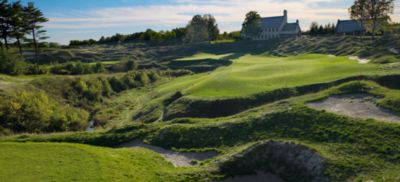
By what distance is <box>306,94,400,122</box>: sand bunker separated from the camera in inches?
881

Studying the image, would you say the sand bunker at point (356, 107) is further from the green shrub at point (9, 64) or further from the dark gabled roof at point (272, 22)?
the dark gabled roof at point (272, 22)

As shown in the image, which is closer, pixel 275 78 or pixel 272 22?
pixel 275 78

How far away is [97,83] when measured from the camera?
5334 cm

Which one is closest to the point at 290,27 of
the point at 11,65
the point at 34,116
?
the point at 11,65

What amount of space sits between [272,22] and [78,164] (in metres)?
111

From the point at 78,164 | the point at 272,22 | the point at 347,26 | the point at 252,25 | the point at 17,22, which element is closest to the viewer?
the point at 78,164

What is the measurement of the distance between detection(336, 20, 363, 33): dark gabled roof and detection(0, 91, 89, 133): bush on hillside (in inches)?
3524

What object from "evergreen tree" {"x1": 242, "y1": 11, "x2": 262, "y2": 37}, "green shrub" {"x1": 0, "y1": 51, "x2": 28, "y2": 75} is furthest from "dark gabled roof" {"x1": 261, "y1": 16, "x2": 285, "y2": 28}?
"green shrub" {"x1": 0, "y1": 51, "x2": 28, "y2": 75}

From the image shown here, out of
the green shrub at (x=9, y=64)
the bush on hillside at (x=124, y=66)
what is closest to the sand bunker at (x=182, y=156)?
the green shrub at (x=9, y=64)

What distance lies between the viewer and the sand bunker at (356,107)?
22.4m

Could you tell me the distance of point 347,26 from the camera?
10481 cm

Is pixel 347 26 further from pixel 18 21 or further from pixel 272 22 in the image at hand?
pixel 18 21

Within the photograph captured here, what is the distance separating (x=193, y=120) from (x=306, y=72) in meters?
17.6

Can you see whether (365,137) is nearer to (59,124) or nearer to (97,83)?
(59,124)
